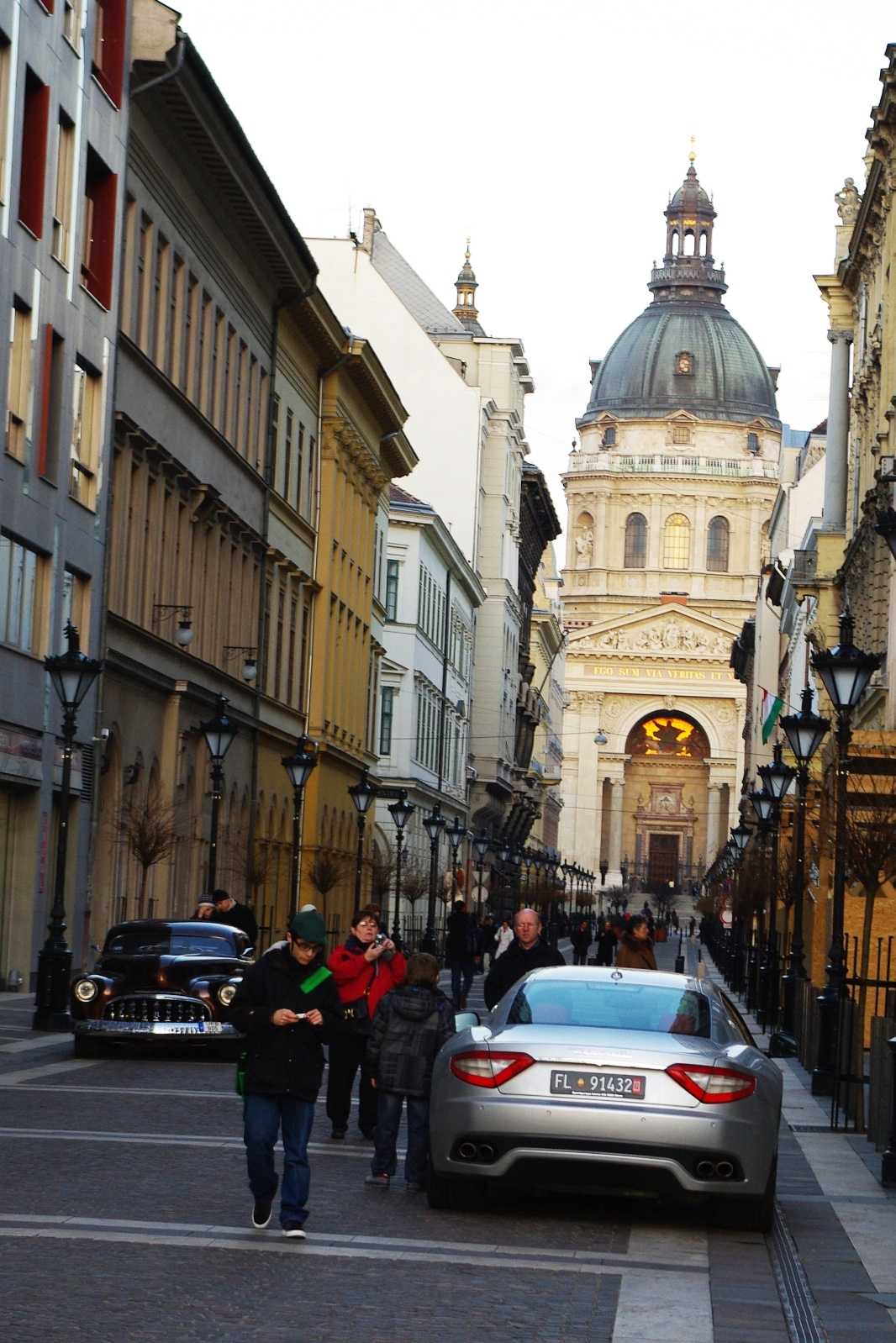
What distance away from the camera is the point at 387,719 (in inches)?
2776

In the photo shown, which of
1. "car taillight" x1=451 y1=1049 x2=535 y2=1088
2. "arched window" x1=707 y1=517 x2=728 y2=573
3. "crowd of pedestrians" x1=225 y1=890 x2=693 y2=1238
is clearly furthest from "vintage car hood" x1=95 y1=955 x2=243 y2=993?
"arched window" x1=707 y1=517 x2=728 y2=573

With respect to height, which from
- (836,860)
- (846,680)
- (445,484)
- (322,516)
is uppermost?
(445,484)

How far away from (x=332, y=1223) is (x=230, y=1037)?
9.60m

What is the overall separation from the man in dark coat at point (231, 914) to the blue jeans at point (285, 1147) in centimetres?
1444

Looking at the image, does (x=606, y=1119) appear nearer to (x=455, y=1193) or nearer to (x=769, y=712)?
(x=455, y=1193)

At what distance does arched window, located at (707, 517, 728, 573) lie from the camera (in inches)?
7303

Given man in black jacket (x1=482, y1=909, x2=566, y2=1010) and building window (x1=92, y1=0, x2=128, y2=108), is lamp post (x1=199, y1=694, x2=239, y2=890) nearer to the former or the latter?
building window (x1=92, y1=0, x2=128, y2=108)

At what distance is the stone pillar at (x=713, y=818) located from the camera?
171m

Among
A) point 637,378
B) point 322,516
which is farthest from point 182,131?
point 637,378

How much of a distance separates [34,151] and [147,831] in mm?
9262

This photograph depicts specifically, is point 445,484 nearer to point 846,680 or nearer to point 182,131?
point 182,131

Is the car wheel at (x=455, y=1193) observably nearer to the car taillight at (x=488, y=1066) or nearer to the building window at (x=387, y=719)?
A: the car taillight at (x=488, y=1066)

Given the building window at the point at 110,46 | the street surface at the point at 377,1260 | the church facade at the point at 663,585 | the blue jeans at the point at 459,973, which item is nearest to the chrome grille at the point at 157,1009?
the street surface at the point at 377,1260

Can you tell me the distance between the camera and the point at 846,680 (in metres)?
21.5
